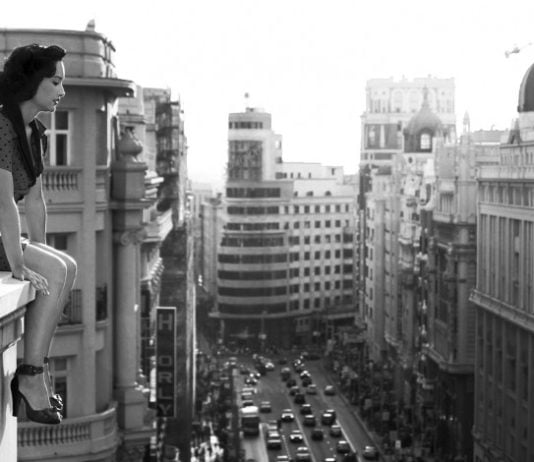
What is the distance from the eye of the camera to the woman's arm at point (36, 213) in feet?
29.4

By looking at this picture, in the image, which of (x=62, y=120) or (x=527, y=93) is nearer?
(x=62, y=120)

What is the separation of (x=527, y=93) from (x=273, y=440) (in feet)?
107

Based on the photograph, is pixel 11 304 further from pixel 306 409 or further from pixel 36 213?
pixel 306 409

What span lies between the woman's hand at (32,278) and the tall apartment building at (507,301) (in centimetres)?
5544

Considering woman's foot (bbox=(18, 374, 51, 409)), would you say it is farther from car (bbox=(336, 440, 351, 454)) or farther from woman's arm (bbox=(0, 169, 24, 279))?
car (bbox=(336, 440, 351, 454))

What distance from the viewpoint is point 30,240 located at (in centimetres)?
870

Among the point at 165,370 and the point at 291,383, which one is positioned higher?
the point at 165,370

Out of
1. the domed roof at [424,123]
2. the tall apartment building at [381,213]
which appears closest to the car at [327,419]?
the tall apartment building at [381,213]

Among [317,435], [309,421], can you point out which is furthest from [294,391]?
[317,435]

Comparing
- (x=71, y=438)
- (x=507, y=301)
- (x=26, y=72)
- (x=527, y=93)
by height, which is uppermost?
(x=527, y=93)

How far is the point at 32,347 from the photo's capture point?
829cm

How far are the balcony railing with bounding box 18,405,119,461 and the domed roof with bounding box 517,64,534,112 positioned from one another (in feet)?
148

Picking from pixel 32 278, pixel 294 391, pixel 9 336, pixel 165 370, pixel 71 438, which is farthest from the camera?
pixel 294 391

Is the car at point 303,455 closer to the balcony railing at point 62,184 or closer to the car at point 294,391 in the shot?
the car at point 294,391
